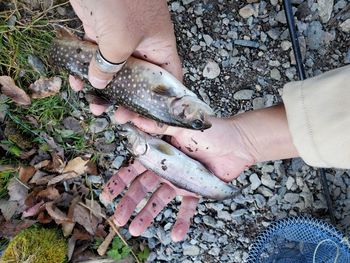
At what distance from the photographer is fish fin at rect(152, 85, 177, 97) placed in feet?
8.04

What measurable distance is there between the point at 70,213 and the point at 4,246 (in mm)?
400

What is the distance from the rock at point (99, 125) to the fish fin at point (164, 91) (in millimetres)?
818

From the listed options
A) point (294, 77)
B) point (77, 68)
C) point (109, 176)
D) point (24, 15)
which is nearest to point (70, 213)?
point (109, 176)

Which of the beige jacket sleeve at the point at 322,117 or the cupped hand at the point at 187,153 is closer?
the beige jacket sleeve at the point at 322,117

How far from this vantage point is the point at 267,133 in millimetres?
2654

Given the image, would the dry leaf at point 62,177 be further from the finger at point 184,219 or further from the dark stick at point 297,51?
the dark stick at point 297,51

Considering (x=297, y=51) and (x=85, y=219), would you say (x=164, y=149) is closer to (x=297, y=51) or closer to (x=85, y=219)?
(x=85, y=219)

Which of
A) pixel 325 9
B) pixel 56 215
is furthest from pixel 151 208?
pixel 325 9

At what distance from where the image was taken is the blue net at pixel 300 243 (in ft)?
9.95

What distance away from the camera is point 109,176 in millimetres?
3236

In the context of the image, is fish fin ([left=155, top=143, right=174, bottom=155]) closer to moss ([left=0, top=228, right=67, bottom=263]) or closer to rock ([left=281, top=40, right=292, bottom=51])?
moss ([left=0, top=228, right=67, bottom=263])

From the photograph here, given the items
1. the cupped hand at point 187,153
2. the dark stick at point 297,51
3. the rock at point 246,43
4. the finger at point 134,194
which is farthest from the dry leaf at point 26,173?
the dark stick at point 297,51

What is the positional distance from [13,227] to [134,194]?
2.47ft

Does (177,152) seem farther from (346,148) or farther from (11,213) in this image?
(11,213)
